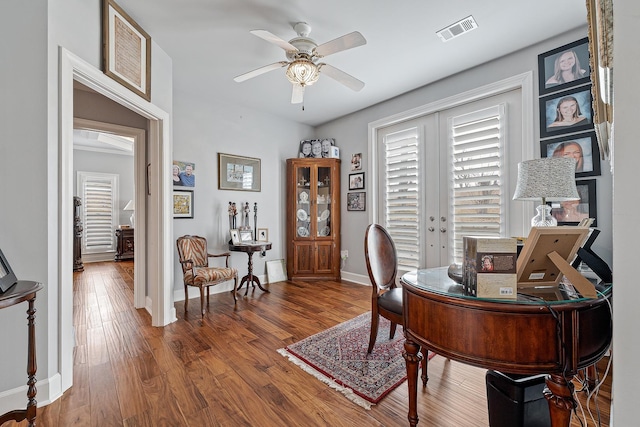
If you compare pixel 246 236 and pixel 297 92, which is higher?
pixel 297 92

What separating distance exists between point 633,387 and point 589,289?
0.51m

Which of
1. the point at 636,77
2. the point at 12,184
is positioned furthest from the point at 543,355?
the point at 12,184

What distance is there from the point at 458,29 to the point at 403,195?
202cm

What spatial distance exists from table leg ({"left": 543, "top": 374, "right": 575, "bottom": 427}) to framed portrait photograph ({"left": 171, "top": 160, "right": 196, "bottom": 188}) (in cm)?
389

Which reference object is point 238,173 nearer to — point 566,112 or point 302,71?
point 302,71

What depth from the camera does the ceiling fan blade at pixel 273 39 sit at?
203 cm

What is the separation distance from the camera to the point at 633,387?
60 cm

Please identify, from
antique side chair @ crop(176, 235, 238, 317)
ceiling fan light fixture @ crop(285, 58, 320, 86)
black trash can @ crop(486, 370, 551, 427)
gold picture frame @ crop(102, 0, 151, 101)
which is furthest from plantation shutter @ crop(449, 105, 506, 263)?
gold picture frame @ crop(102, 0, 151, 101)

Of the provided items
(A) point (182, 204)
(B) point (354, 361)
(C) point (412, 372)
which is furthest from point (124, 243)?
(C) point (412, 372)

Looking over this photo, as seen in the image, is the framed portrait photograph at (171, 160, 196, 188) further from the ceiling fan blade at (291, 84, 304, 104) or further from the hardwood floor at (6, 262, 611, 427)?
the ceiling fan blade at (291, 84, 304, 104)

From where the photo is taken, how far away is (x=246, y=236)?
4199 millimetres

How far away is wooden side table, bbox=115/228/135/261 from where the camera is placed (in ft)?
22.8

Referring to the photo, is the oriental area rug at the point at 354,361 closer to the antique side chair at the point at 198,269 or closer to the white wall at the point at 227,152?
the antique side chair at the point at 198,269

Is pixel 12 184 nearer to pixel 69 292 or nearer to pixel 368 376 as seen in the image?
pixel 69 292
